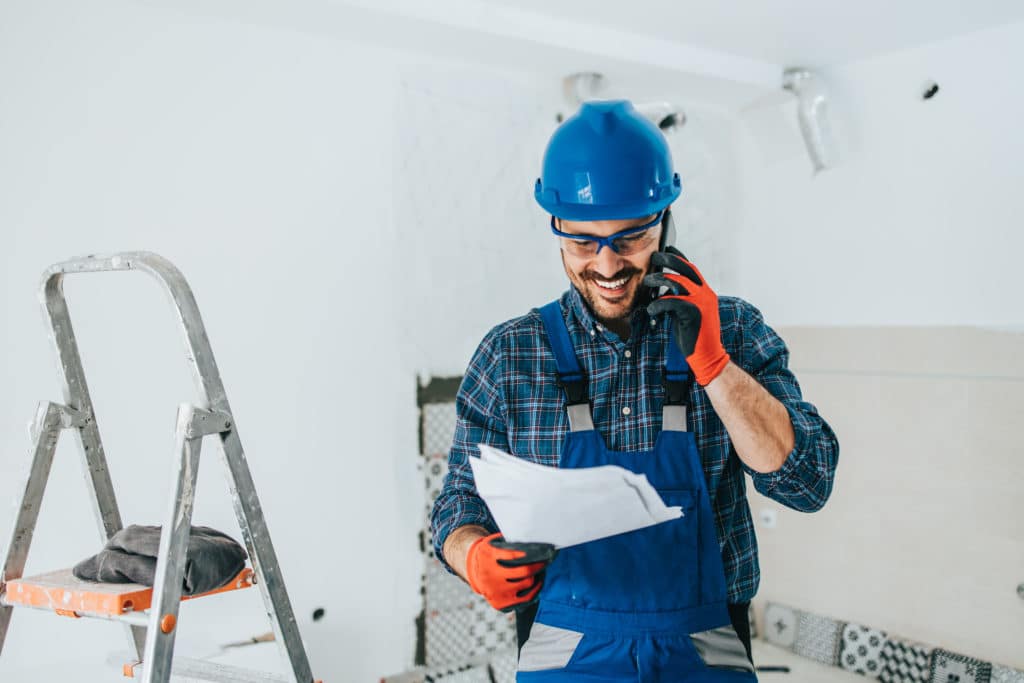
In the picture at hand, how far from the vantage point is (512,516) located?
1394 mm

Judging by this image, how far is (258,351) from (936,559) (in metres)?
2.31

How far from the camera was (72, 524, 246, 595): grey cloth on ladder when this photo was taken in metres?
1.56

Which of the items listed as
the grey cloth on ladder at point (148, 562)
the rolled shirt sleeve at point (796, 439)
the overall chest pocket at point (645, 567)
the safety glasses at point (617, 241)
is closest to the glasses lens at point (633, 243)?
the safety glasses at point (617, 241)

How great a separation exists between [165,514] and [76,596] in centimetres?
25

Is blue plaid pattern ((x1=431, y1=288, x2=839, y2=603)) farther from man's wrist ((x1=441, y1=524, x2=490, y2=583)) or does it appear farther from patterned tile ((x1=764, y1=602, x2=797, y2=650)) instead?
patterned tile ((x1=764, y1=602, x2=797, y2=650))

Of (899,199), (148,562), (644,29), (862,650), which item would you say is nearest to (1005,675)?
(862,650)

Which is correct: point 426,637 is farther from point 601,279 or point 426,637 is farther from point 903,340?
point 903,340

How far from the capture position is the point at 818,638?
3160mm

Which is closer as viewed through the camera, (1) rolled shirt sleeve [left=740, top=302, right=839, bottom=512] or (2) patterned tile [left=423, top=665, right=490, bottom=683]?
(1) rolled shirt sleeve [left=740, top=302, right=839, bottom=512]

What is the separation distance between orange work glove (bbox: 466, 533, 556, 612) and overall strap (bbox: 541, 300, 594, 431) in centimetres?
31

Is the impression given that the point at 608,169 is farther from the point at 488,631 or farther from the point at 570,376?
the point at 488,631

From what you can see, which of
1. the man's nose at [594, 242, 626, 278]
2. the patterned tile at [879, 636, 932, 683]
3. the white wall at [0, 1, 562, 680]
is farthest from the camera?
the patterned tile at [879, 636, 932, 683]

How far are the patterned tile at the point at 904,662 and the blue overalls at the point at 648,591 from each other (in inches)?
62.3

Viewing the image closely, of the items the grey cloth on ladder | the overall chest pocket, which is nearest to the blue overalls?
the overall chest pocket
